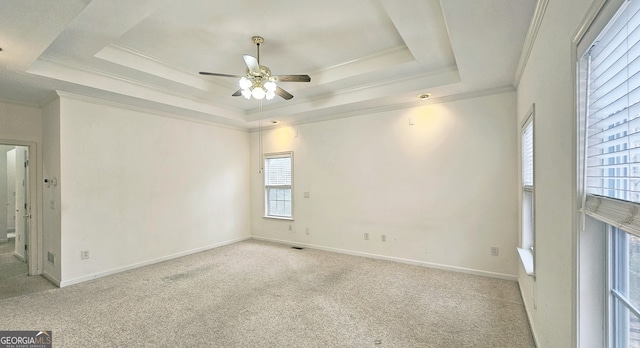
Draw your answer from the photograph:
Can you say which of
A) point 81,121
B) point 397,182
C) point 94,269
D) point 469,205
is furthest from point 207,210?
point 469,205

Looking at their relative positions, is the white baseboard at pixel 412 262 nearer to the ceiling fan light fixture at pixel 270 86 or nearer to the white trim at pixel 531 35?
the white trim at pixel 531 35

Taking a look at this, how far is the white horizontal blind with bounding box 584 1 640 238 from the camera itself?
32.8 inches

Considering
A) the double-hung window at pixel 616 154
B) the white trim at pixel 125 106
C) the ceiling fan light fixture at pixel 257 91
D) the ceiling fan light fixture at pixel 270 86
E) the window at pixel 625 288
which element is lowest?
the window at pixel 625 288

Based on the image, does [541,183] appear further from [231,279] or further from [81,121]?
[81,121]

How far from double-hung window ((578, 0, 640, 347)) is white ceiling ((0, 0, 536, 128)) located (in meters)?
1.23

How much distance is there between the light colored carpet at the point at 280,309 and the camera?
2.37 meters

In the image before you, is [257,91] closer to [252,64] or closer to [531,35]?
[252,64]

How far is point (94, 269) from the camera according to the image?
3.86 metres

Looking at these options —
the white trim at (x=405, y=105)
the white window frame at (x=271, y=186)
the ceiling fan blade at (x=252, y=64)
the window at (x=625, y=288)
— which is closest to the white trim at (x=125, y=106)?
the white trim at (x=405, y=105)

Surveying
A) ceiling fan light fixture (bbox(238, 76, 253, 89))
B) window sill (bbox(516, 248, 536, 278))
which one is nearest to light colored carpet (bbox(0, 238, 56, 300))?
ceiling fan light fixture (bbox(238, 76, 253, 89))

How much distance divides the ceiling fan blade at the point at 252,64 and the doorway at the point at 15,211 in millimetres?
4026

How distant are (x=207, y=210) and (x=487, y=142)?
5091 millimetres

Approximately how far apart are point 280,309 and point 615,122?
295cm

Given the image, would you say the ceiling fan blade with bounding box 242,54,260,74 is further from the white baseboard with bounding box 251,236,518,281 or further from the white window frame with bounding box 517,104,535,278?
the white baseboard with bounding box 251,236,518,281
